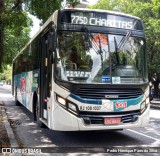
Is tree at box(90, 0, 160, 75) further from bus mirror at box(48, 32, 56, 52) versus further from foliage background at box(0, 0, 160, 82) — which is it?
bus mirror at box(48, 32, 56, 52)

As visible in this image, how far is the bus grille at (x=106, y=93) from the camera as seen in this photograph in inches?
300

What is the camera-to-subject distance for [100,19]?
326 inches

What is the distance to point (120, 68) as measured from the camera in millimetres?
8094

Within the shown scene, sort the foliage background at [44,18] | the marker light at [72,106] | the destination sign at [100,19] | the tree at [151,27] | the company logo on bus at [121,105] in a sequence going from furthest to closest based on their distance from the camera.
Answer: the tree at [151,27] < the foliage background at [44,18] < the destination sign at [100,19] < the company logo on bus at [121,105] < the marker light at [72,106]

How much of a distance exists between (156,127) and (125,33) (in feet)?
15.0

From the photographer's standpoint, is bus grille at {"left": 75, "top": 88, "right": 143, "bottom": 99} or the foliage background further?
the foliage background

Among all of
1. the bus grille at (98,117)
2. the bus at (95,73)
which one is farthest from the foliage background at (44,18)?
the bus grille at (98,117)

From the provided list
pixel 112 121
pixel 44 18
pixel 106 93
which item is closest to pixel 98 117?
pixel 112 121

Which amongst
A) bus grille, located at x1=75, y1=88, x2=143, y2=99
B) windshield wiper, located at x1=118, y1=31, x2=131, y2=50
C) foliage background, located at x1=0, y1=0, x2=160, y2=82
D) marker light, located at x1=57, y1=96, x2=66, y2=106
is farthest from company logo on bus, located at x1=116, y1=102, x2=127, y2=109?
foliage background, located at x1=0, y1=0, x2=160, y2=82

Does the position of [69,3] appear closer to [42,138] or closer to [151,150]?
[42,138]

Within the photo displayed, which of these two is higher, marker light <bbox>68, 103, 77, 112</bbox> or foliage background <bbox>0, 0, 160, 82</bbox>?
foliage background <bbox>0, 0, 160, 82</bbox>

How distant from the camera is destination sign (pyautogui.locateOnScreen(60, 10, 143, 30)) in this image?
8078mm

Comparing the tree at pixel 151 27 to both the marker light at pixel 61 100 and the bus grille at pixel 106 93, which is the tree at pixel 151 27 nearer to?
the bus grille at pixel 106 93

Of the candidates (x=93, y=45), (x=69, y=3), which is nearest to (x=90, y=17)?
(x=93, y=45)
